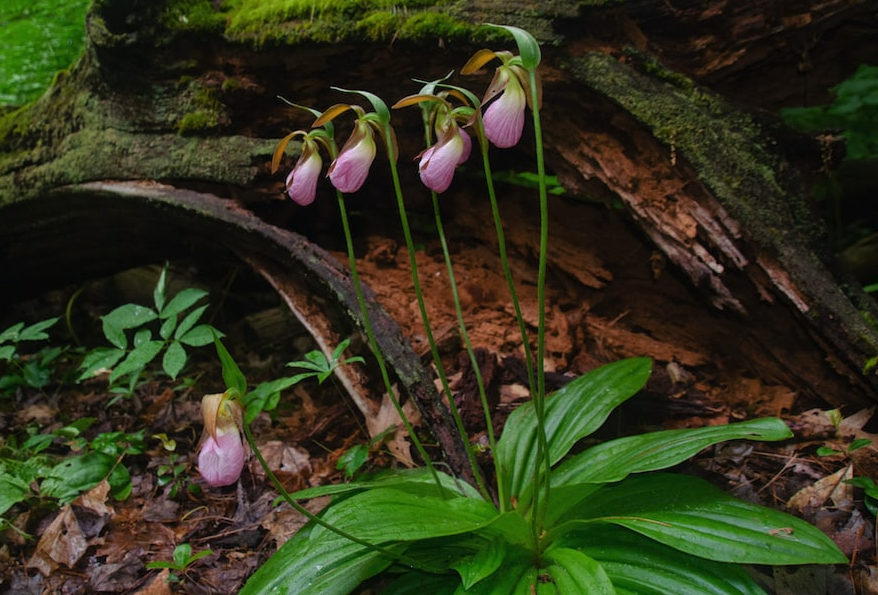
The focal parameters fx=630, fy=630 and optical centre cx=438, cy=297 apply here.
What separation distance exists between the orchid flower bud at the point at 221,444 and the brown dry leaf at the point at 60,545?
4.02 ft

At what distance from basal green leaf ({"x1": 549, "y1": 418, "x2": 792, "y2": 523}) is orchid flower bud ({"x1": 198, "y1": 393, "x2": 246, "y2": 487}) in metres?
0.93

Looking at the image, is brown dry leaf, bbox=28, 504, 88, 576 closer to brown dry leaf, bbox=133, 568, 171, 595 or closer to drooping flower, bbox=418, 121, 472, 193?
brown dry leaf, bbox=133, 568, 171, 595

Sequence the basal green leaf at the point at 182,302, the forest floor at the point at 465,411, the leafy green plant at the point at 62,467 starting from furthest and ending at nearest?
1. the basal green leaf at the point at 182,302
2. the leafy green plant at the point at 62,467
3. the forest floor at the point at 465,411

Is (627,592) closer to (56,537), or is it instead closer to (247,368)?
(56,537)

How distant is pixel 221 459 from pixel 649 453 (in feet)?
3.72

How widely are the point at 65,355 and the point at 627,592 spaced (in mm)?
3259

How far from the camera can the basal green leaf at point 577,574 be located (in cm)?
144

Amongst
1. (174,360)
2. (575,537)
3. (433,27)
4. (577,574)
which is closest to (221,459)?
(577,574)

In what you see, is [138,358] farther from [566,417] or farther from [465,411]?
[566,417]

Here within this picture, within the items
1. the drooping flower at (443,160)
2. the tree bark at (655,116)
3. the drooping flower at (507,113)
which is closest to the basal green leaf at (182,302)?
the tree bark at (655,116)

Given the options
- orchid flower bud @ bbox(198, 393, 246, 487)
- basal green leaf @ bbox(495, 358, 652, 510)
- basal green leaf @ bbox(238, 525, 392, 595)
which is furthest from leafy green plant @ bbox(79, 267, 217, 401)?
basal green leaf @ bbox(495, 358, 652, 510)

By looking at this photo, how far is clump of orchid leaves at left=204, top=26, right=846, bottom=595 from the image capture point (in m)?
1.40

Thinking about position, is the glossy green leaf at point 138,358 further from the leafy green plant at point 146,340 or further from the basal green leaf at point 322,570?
the basal green leaf at point 322,570

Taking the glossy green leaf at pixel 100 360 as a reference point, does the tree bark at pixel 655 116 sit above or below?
above
